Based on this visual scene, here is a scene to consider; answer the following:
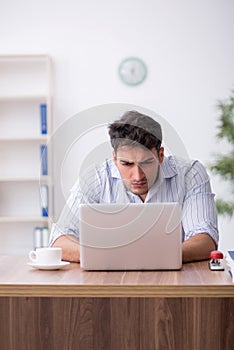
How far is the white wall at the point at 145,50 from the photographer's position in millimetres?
5973

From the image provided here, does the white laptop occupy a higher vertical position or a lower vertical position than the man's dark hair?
lower

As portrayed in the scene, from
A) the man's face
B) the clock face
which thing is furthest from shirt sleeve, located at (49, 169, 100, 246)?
the clock face

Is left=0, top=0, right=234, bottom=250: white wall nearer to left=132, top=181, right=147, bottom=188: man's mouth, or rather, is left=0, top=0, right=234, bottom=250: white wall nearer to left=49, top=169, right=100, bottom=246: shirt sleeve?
left=49, top=169, right=100, bottom=246: shirt sleeve

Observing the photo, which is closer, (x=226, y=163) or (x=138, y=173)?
(x=138, y=173)

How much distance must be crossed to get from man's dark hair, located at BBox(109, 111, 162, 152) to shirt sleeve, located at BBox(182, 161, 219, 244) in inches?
10.8

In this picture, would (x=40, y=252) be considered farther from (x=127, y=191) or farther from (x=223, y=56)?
(x=223, y=56)

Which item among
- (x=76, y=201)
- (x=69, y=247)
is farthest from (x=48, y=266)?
(x=76, y=201)

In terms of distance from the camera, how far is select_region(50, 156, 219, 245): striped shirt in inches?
106

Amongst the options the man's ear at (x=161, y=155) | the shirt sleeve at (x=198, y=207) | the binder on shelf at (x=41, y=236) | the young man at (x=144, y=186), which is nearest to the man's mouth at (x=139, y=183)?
the young man at (x=144, y=186)

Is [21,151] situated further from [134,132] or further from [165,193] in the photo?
[134,132]

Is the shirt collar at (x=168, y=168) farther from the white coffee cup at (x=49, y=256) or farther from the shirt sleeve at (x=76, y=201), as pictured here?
the white coffee cup at (x=49, y=256)

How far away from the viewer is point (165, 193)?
2814 millimetres

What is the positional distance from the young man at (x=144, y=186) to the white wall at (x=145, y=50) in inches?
125

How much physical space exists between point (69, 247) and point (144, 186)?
13.2 inches
